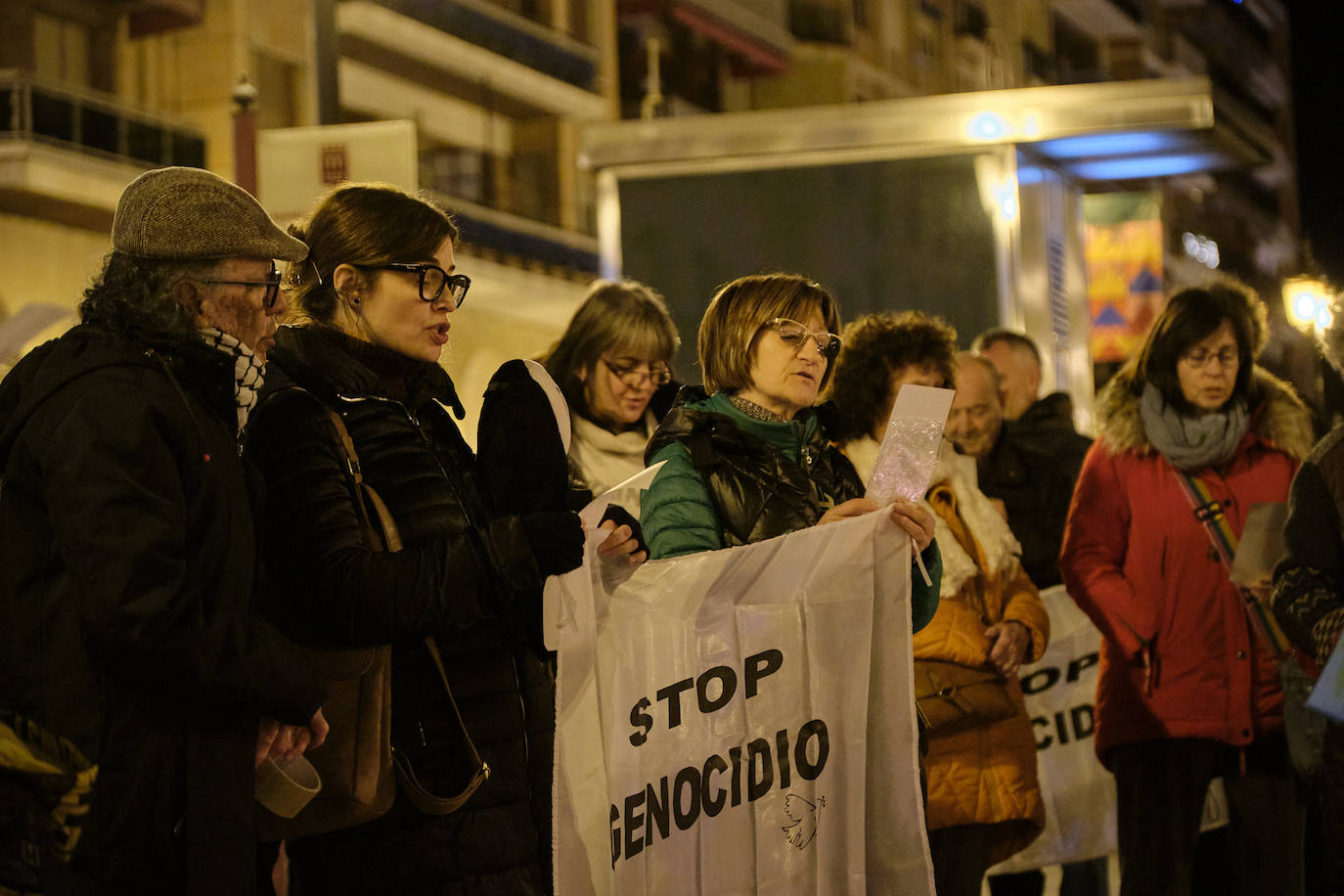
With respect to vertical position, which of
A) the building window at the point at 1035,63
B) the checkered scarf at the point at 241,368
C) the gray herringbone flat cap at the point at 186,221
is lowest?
the checkered scarf at the point at 241,368

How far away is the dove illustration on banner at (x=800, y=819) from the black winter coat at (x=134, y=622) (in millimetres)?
1178

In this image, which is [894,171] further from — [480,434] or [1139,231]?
[480,434]

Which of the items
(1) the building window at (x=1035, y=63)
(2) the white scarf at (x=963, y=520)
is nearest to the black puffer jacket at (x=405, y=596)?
(2) the white scarf at (x=963, y=520)

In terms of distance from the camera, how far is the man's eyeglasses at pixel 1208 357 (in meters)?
5.92

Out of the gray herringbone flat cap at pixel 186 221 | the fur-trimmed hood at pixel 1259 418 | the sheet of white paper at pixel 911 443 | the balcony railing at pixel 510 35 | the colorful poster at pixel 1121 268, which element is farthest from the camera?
the balcony railing at pixel 510 35

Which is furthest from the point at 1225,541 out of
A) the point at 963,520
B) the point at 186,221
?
the point at 186,221

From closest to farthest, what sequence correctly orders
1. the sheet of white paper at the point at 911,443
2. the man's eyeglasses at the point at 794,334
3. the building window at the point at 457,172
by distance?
the sheet of white paper at the point at 911,443, the man's eyeglasses at the point at 794,334, the building window at the point at 457,172

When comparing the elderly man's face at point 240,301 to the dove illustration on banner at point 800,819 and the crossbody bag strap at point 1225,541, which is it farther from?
the crossbody bag strap at point 1225,541

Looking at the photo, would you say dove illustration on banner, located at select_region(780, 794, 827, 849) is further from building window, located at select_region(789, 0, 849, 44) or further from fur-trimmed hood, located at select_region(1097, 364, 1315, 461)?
building window, located at select_region(789, 0, 849, 44)

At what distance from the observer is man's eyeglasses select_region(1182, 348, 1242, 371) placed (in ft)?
19.4

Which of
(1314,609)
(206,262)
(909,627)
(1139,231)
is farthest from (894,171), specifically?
(206,262)

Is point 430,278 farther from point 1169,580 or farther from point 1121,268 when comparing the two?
point 1121,268

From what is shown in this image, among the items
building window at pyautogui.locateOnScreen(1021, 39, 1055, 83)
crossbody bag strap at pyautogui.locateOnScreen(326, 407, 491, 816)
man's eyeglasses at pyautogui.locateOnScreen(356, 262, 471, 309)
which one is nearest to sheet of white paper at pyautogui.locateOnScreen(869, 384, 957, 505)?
man's eyeglasses at pyautogui.locateOnScreen(356, 262, 471, 309)

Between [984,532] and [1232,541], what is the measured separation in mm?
930
